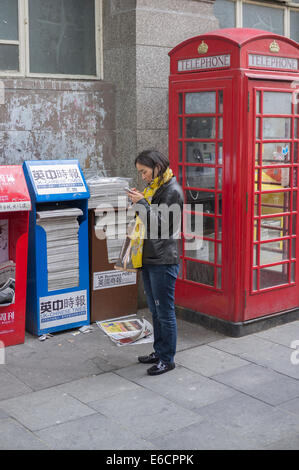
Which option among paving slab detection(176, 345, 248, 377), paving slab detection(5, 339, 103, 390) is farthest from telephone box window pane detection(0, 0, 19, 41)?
paving slab detection(176, 345, 248, 377)

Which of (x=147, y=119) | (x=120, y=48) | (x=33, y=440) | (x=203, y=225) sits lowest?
(x=33, y=440)

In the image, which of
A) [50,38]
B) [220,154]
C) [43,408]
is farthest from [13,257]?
[50,38]

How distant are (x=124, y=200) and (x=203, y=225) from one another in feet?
2.79

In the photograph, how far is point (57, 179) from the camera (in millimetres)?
5762

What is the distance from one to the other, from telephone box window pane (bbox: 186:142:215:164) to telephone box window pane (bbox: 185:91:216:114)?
1.05 ft

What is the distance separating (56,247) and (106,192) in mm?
771

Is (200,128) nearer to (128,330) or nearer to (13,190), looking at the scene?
(13,190)

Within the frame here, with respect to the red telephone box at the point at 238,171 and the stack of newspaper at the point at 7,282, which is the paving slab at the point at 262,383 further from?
the stack of newspaper at the point at 7,282

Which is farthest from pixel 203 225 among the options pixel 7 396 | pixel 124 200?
pixel 7 396

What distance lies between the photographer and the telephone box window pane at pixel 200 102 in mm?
5895

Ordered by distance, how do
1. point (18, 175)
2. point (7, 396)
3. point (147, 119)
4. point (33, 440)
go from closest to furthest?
1. point (33, 440)
2. point (7, 396)
3. point (18, 175)
4. point (147, 119)

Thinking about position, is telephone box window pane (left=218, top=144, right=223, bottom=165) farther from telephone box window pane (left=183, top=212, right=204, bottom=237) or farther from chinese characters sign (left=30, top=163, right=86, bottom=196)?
chinese characters sign (left=30, top=163, right=86, bottom=196)

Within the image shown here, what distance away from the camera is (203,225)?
20.6 feet

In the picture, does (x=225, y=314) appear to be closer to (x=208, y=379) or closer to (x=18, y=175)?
(x=208, y=379)
